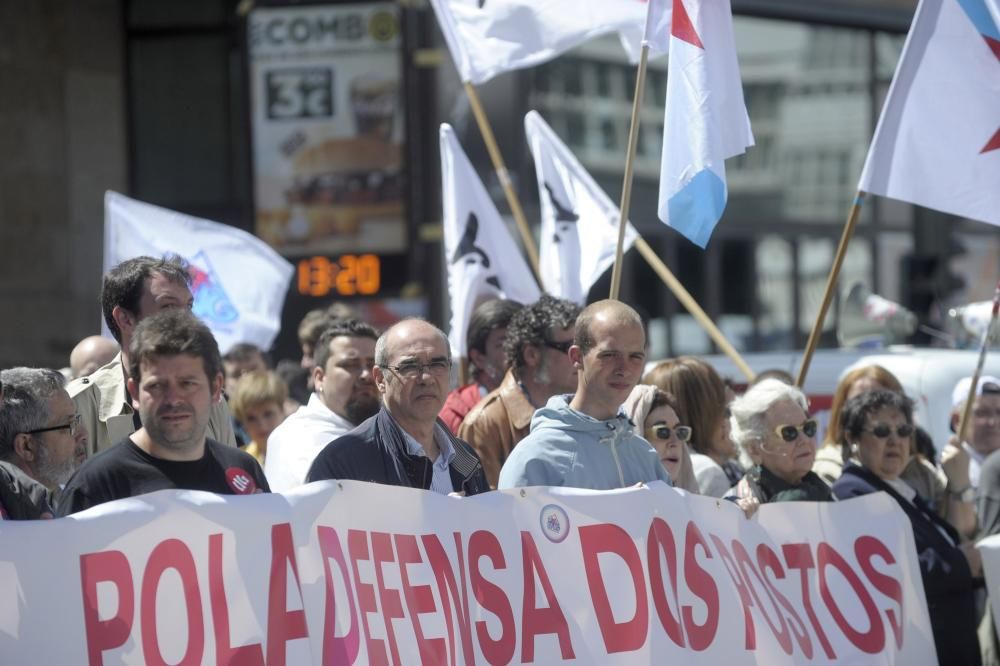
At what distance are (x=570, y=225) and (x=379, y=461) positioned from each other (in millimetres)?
4144

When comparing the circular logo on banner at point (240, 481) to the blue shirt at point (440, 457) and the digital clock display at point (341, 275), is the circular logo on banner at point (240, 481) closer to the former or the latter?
the blue shirt at point (440, 457)

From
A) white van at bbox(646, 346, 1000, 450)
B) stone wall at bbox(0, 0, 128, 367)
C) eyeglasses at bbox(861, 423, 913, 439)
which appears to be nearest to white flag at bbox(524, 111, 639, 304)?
white van at bbox(646, 346, 1000, 450)

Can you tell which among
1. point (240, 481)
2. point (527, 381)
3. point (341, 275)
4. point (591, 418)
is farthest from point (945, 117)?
point (341, 275)

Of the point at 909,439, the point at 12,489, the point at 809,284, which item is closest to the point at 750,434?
the point at 909,439

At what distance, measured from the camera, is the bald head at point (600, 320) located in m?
5.18

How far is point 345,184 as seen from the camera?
17594 millimetres

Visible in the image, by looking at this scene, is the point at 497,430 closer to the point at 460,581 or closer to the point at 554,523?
the point at 554,523

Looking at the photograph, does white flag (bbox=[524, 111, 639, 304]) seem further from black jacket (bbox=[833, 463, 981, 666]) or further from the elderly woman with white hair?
the elderly woman with white hair

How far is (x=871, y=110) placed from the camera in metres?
20.9

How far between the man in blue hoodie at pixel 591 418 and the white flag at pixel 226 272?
14.5 ft

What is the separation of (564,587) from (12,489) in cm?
157

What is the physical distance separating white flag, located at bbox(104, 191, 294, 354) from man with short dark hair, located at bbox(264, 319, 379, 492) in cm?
315

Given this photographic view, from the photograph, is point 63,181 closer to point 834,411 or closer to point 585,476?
point 834,411

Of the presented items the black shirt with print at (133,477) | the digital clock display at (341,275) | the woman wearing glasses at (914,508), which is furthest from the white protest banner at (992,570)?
the digital clock display at (341,275)
